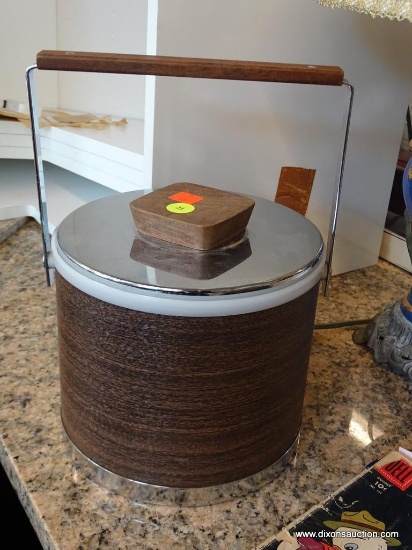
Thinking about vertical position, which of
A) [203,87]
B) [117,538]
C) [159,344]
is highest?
[203,87]

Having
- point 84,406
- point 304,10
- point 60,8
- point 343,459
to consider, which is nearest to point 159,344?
point 84,406

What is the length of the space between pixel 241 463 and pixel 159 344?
5.3 inches

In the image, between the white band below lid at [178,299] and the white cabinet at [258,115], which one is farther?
the white cabinet at [258,115]

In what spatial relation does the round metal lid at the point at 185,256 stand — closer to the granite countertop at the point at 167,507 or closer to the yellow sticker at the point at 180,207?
the yellow sticker at the point at 180,207

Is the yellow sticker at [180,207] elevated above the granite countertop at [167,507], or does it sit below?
above

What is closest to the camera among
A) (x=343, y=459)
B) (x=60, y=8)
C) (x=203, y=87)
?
(x=343, y=459)

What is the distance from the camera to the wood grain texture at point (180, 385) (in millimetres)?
382

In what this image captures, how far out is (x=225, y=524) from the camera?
0.44 metres

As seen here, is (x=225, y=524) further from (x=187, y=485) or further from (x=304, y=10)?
(x=304, y=10)

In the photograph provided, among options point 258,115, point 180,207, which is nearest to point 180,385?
point 180,207

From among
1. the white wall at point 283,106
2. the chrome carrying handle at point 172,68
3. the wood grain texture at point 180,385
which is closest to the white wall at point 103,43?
the white wall at point 283,106

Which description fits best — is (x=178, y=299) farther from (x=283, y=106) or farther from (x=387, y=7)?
(x=283, y=106)

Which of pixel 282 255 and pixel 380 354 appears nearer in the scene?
pixel 282 255

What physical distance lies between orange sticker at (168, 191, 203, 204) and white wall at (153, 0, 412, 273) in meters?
0.17
